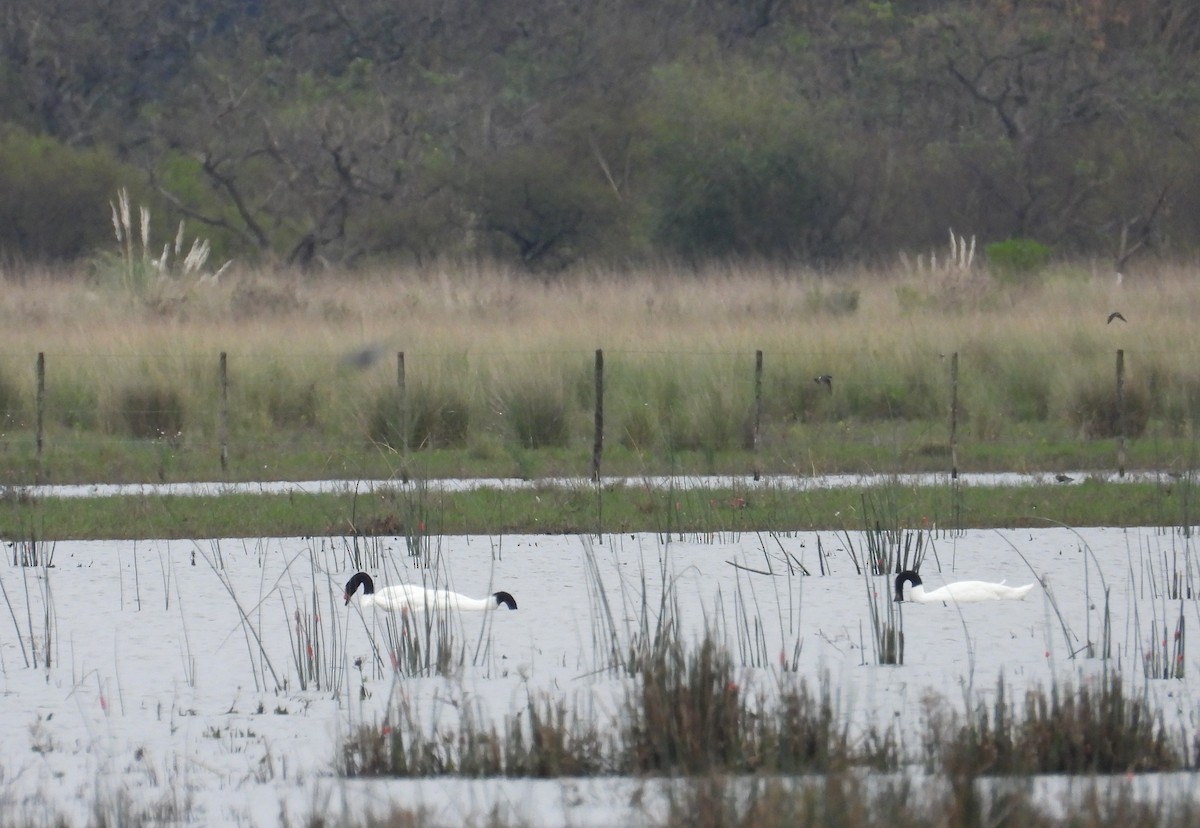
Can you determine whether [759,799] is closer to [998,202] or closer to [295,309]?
[295,309]

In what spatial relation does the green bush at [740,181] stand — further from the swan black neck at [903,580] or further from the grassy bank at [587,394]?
the swan black neck at [903,580]

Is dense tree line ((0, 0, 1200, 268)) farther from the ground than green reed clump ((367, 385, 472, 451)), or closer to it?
farther from the ground

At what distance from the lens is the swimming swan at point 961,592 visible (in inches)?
399

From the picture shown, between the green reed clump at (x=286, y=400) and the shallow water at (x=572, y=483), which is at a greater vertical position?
the green reed clump at (x=286, y=400)

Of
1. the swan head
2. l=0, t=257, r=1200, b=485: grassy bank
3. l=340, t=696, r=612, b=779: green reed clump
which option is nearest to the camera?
l=340, t=696, r=612, b=779: green reed clump

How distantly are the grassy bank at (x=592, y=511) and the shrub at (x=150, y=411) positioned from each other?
4.54 meters

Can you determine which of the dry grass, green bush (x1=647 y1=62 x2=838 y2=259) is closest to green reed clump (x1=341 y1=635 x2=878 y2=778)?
the dry grass

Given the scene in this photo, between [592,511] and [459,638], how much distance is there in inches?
186

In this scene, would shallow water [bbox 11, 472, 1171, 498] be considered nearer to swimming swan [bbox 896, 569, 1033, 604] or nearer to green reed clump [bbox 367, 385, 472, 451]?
green reed clump [bbox 367, 385, 472, 451]

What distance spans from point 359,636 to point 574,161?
33333 mm

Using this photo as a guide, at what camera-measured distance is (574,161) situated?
42.3 m

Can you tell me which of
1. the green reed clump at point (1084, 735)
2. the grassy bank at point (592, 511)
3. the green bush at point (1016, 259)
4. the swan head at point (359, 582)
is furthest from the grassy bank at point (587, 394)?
the green reed clump at point (1084, 735)

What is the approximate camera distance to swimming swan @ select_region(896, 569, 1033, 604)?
10.1m

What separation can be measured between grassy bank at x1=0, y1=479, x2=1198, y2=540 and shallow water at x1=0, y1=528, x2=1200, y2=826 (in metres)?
0.25
